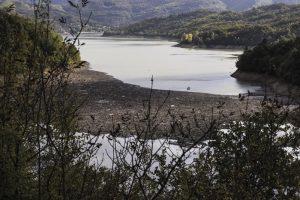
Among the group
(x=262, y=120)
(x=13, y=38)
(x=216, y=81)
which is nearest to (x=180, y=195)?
(x=262, y=120)

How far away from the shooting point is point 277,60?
9044 centimetres

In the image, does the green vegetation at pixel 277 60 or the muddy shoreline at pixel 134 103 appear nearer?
the muddy shoreline at pixel 134 103

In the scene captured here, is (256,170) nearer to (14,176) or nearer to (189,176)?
(189,176)

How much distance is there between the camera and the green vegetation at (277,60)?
260 feet

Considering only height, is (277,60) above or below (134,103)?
above

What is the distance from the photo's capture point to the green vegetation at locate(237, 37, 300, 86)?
260ft

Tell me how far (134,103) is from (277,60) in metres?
36.7

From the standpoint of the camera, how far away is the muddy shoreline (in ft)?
177

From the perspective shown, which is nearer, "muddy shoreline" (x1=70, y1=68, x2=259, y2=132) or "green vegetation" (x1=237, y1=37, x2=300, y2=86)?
"muddy shoreline" (x1=70, y1=68, x2=259, y2=132)

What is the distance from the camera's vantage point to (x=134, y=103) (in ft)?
214

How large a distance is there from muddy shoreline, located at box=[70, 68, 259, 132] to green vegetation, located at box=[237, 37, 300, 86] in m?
11.2

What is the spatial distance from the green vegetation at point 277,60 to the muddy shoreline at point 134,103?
1118 centimetres

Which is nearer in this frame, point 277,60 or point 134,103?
point 134,103

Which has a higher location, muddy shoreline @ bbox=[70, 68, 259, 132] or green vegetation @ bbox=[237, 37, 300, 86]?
green vegetation @ bbox=[237, 37, 300, 86]
